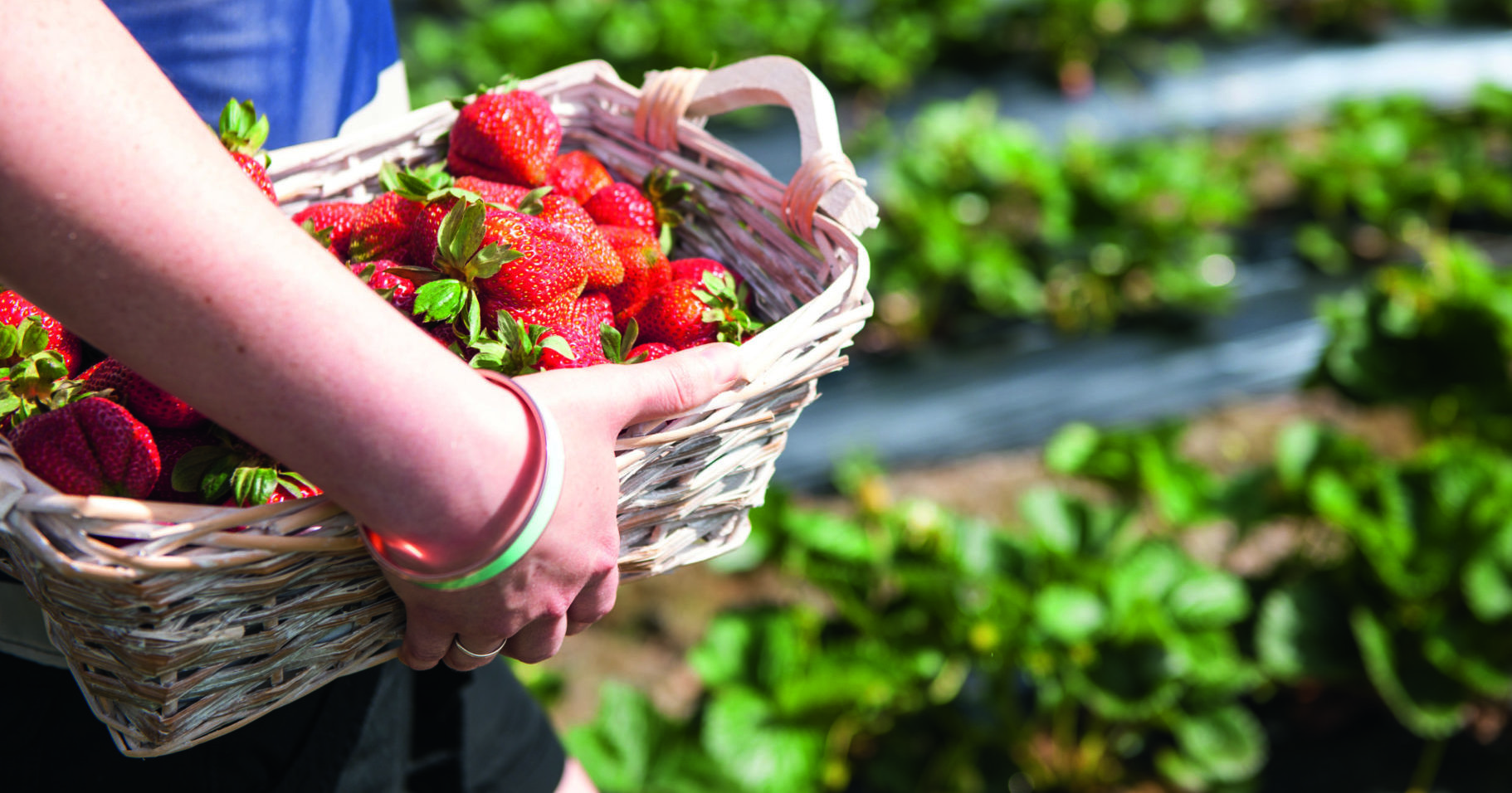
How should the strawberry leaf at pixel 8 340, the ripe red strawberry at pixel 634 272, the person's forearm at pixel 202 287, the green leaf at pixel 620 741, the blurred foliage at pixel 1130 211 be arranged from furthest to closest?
the blurred foliage at pixel 1130 211, the green leaf at pixel 620 741, the ripe red strawberry at pixel 634 272, the strawberry leaf at pixel 8 340, the person's forearm at pixel 202 287

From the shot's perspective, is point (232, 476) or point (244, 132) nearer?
point (232, 476)

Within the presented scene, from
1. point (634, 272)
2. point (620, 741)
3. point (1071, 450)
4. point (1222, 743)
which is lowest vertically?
point (1222, 743)

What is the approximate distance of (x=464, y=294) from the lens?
86 centimetres

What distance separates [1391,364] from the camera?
2635 mm

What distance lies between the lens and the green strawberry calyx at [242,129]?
0.93 m

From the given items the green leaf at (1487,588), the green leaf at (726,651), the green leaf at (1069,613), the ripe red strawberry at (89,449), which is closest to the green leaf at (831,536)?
the green leaf at (726,651)

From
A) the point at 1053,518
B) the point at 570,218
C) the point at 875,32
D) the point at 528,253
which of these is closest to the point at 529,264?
the point at 528,253

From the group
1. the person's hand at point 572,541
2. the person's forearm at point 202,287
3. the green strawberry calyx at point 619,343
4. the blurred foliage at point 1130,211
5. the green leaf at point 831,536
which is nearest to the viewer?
the person's forearm at point 202,287

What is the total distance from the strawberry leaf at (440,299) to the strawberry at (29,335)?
0.88ft

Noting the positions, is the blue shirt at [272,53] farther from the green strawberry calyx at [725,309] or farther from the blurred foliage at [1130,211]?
the blurred foliage at [1130,211]

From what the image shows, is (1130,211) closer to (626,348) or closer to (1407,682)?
(1407,682)

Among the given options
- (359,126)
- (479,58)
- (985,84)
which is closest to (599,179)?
(359,126)

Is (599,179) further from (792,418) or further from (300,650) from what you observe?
(300,650)

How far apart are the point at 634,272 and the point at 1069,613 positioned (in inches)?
50.9
